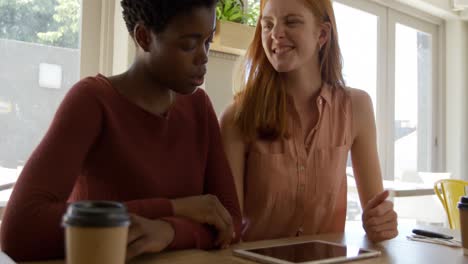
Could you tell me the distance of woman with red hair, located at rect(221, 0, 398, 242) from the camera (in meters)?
1.47

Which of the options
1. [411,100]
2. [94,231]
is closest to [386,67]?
[411,100]

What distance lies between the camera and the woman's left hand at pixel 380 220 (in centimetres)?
116

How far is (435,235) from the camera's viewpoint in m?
1.21

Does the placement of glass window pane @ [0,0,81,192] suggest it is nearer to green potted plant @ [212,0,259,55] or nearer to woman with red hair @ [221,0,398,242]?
green potted plant @ [212,0,259,55]

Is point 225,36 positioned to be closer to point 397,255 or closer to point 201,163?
point 201,163

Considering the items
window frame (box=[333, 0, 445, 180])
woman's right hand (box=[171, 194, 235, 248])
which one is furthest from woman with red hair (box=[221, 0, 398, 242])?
window frame (box=[333, 0, 445, 180])

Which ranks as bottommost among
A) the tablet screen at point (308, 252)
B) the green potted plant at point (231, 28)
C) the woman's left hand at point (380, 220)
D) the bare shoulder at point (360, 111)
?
the tablet screen at point (308, 252)

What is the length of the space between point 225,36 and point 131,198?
4.61 feet

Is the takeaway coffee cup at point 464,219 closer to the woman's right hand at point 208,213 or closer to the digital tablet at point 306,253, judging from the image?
the digital tablet at point 306,253

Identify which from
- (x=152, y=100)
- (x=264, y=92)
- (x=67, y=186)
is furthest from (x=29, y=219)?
(x=264, y=92)

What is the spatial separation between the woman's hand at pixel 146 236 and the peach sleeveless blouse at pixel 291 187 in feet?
1.76

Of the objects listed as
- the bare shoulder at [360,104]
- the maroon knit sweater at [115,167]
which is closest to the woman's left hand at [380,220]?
the maroon knit sweater at [115,167]

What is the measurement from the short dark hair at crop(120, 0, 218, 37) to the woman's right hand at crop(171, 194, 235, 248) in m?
0.34

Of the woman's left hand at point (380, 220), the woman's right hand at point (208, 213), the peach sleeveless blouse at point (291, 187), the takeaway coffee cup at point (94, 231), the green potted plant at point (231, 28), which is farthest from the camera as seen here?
the green potted plant at point (231, 28)
